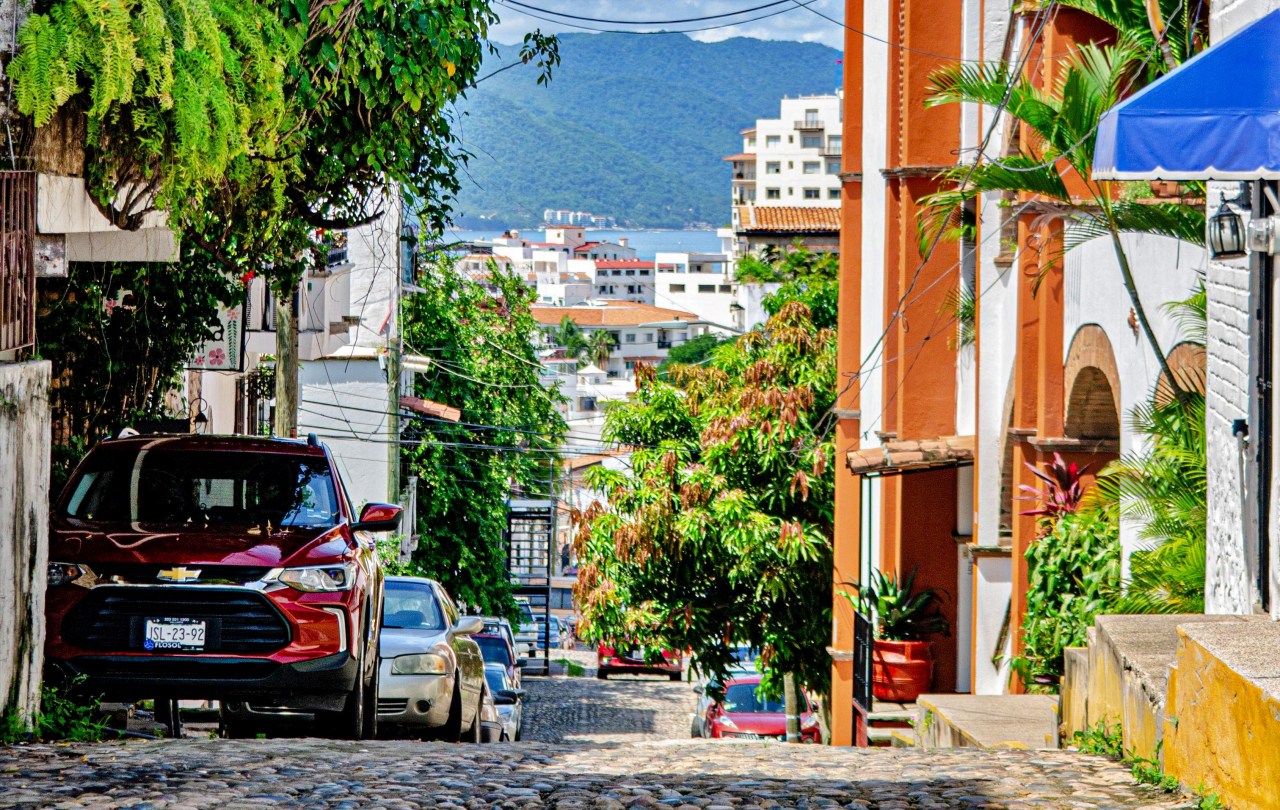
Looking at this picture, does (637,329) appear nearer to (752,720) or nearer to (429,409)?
(429,409)

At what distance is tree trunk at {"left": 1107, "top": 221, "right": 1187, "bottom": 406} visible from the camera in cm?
1005

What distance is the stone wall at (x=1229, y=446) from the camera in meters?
7.98

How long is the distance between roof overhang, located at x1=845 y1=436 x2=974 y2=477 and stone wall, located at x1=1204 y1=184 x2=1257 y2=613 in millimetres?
8200

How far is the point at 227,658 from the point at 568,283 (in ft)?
603

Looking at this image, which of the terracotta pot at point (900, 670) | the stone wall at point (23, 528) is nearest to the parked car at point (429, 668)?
the stone wall at point (23, 528)

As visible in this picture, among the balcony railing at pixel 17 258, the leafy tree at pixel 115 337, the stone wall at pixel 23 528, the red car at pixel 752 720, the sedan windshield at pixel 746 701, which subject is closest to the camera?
the stone wall at pixel 23 528

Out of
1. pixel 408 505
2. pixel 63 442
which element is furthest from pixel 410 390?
pixel 63 442

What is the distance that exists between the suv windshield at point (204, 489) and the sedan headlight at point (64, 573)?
0.64 metres

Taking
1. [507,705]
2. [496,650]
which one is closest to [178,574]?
[507,705]

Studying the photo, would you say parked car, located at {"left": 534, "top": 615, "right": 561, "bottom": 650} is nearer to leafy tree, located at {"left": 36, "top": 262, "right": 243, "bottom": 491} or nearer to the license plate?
leafy tree, located at {"left": 36, "top": 262, "right": 243, "bottom": 491}

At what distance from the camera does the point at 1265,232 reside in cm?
767

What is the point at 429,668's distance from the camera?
1252 centimetres

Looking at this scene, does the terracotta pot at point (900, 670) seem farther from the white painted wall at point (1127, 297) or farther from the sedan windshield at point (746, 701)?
the sedan windshield at point (746, 701)

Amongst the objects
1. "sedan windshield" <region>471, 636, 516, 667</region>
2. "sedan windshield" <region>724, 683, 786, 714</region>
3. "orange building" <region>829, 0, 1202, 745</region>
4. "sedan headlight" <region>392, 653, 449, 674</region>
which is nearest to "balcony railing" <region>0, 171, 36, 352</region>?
"sedan headlight" <region>392, 653, 449, 674</region>
